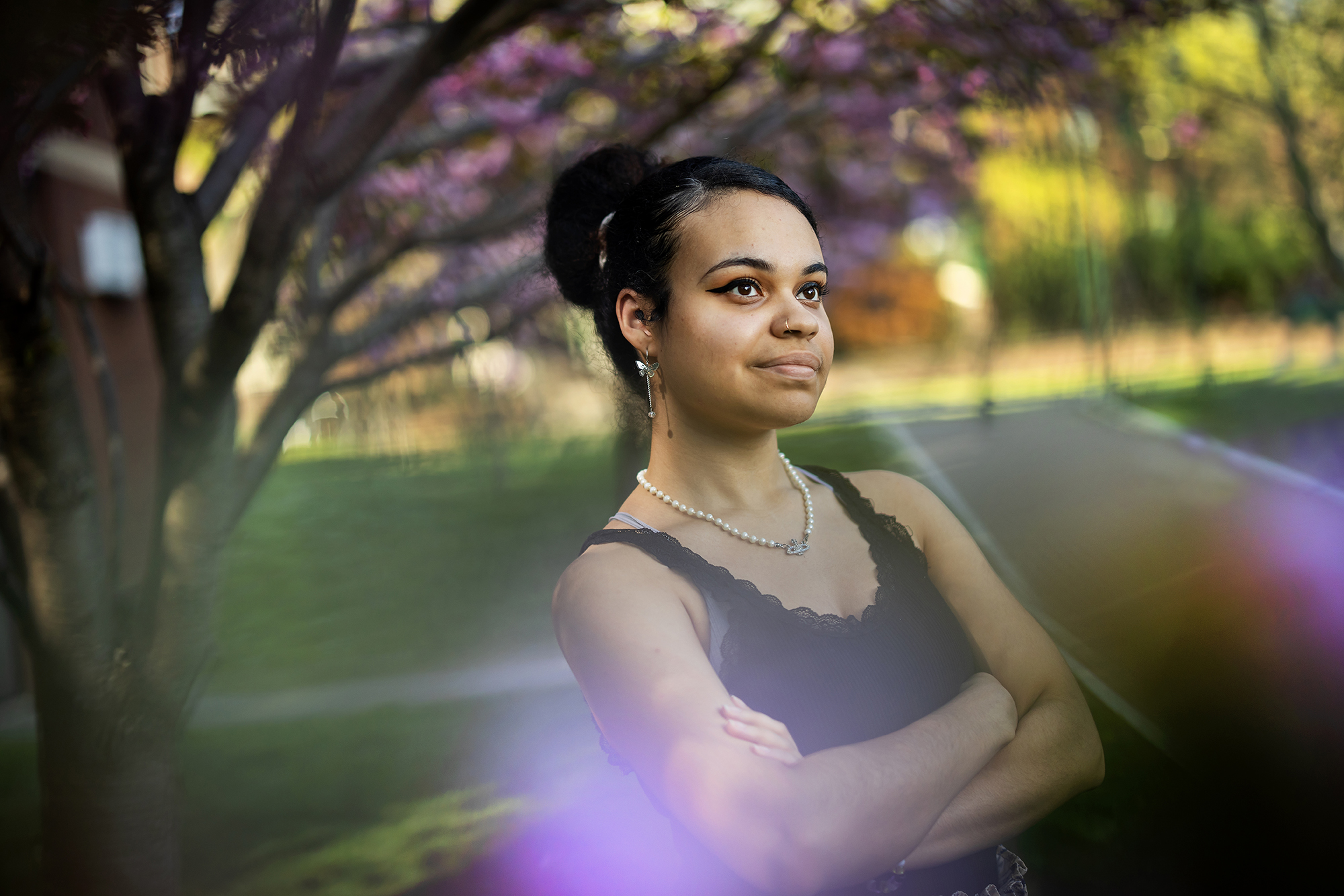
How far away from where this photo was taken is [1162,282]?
2.74m

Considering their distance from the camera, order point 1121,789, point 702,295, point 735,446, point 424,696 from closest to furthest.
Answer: point 702,295 < point 735,446 < point 1121,789 < point 424,696

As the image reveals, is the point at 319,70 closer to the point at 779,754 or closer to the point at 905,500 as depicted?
the point at 905,500

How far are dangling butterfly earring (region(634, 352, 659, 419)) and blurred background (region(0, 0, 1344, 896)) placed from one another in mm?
195

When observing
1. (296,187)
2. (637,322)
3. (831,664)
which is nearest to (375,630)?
(296,187)

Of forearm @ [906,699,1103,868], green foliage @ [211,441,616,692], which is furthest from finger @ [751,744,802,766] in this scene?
green foliage @ [211,441,616,692]

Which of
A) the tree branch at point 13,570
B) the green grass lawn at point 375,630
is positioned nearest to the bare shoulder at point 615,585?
the green grass lawn at point 375,630

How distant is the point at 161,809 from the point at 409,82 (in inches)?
76.0

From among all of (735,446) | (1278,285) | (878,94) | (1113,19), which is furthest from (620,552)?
(878,94)

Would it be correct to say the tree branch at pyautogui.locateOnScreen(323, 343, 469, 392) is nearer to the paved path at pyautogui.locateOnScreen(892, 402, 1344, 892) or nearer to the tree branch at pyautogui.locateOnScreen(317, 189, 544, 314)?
the tree branch at pyautogui.locateOnScreen(317, 189, 544, 314)

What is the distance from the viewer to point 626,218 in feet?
4.91

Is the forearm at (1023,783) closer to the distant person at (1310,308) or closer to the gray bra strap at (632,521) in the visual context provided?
the gray bra strap at (632,521)

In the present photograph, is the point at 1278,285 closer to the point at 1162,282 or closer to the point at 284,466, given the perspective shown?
the point at 1162,282

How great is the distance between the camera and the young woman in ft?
3.74

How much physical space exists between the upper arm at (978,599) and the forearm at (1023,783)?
0.04 m
